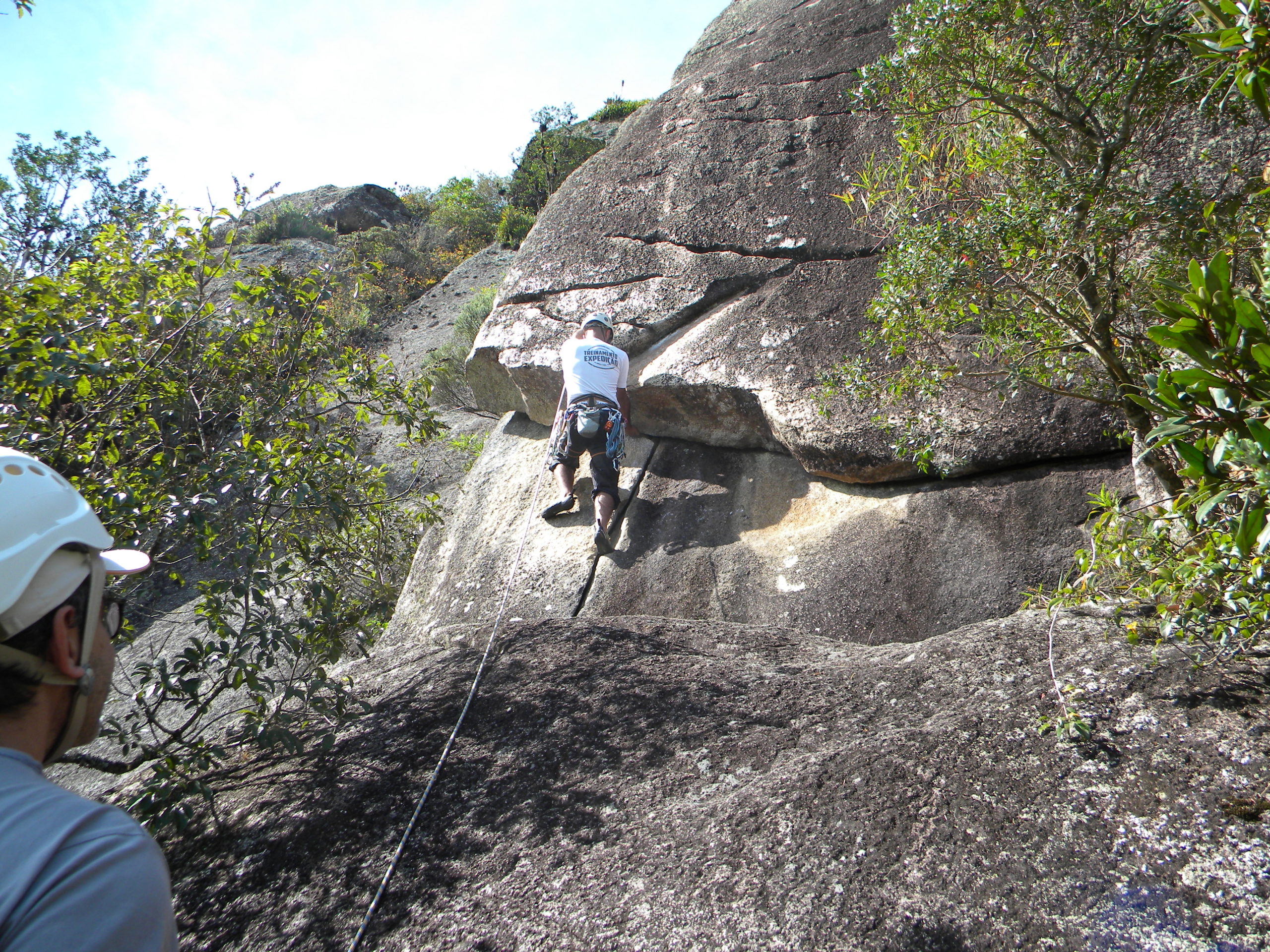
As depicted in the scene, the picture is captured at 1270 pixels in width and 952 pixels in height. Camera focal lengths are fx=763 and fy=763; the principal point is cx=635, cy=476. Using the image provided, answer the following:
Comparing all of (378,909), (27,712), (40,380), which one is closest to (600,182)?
(40,380)

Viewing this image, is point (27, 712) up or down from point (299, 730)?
up

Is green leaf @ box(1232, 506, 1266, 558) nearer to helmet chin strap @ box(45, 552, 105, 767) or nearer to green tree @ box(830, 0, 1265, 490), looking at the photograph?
green tree @ box(830, 0, 1265, 490)

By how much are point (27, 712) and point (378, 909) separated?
1674 millimetres

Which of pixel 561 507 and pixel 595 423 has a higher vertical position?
pixel 595 423

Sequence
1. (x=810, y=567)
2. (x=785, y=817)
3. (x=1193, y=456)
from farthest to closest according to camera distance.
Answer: (x=810, y=567)
(x=785, y=817)
(x=1193, y=456)

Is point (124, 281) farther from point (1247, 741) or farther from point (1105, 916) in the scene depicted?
point (1247, 741)

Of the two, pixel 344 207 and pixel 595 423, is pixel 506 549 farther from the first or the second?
pixel 344 207

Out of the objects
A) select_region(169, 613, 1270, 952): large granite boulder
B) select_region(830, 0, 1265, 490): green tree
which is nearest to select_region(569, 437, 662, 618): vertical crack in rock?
select_region(169, 613, 1270, 952): large granite boulder

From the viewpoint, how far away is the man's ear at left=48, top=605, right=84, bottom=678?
1.13 m

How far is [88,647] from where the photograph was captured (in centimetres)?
117

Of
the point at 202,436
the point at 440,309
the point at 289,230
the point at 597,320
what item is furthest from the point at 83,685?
the point at 289,230

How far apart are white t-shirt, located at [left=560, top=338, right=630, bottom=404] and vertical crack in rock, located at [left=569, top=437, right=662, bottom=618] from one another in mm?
773

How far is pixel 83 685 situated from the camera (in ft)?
3.79

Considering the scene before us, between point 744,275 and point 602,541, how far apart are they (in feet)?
9.57
